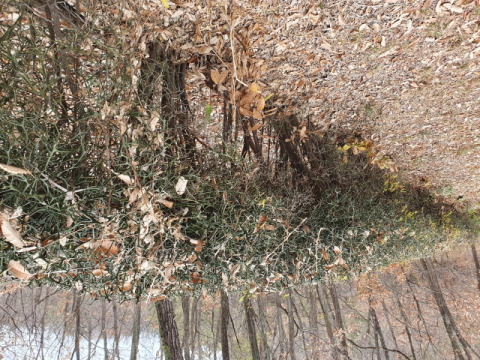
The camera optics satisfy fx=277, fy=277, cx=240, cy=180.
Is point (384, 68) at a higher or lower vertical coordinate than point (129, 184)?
higher

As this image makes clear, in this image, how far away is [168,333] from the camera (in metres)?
2.94

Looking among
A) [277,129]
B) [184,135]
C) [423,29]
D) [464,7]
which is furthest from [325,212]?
[464,7]

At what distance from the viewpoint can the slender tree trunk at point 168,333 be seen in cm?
290

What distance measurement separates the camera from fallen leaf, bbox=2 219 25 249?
642 millimetres

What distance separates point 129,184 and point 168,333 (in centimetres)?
265

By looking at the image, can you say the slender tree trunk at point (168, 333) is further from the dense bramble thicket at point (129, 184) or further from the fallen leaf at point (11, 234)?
the fallen leaf at point (11, 234)

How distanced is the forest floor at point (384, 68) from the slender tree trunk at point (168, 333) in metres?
2.37

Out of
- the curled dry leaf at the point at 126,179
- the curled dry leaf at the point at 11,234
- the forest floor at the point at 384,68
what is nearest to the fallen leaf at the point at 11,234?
the curled dry leaf at the point at 11,234

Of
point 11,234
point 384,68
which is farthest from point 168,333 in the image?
point 384,68

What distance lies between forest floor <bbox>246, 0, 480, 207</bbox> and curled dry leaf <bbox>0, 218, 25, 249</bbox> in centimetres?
160

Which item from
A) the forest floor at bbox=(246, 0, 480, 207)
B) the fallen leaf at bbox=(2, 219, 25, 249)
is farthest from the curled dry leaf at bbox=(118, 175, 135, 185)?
the forest floor at bbox=(246, 0, 480, 207)

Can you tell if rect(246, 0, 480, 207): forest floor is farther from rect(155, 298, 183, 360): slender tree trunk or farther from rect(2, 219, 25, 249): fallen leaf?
rect(155, 298, 183, 360): slender tree trunk

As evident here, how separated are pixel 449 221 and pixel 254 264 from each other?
5791mm

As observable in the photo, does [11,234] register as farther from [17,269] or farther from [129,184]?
[129,184]
